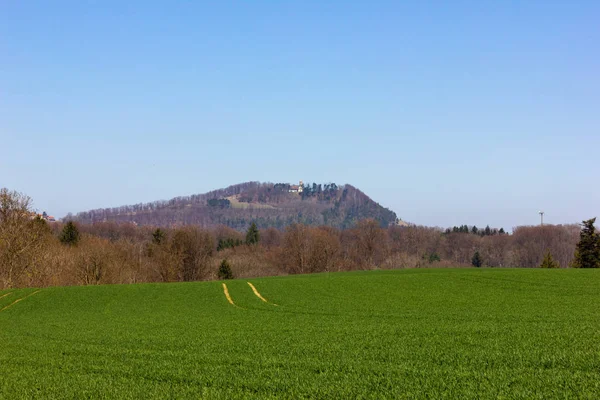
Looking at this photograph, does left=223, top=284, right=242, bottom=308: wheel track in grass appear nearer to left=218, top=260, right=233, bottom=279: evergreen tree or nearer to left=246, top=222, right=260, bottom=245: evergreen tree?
left=218, top=260, right=233, bottom=279: evergreen tree

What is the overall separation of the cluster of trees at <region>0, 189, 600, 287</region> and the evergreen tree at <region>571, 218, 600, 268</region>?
11 cm

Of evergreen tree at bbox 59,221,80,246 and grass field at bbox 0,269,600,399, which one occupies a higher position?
evergreen tree at bbox 59,221,80,246

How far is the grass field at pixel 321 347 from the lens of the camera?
11250 millimetres

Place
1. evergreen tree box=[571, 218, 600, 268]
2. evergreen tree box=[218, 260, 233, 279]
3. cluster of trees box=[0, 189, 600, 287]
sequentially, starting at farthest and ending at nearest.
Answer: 1. evergreen tree box=[218, 260, 233, 279]
2. evergreen tree box=[571, 218, 600, 268]
3. cluster of trees box=[0, 189, 600, 287]

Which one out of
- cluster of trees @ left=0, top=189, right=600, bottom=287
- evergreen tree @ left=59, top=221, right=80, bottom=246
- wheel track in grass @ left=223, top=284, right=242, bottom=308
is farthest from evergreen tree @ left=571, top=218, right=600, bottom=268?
evergreen tree @ left=59, top=221, right=80, bottom=246

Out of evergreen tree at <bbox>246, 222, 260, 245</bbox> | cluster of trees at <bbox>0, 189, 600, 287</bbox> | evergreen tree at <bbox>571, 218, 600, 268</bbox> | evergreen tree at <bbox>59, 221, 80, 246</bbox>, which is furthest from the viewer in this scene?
evergreen tree at <bbox>246, 222, 260, 245</bbox>

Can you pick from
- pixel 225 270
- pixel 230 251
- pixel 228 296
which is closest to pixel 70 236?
pixel 225 270

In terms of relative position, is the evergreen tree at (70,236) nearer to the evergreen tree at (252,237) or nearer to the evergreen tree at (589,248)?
the evergreen tree at (252,237)

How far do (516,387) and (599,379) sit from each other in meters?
1.67

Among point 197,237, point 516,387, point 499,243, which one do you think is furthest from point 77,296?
point 499,243

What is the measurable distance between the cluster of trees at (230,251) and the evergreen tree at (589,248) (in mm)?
111

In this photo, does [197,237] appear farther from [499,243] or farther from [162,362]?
[499,243]

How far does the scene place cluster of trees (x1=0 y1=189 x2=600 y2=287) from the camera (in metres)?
62.4

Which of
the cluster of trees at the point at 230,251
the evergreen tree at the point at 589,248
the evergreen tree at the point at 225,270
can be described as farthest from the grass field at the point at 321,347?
the evergreen tree at the point at 225,270
